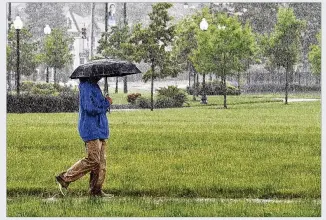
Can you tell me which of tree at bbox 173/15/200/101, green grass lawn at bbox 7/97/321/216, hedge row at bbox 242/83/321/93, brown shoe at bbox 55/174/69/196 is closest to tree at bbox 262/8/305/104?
hedge row at bbox 242/83/321/93

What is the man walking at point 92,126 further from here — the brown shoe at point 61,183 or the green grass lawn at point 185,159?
the green grass lawn at point 185,159

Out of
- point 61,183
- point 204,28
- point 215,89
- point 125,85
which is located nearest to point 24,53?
point 125,85

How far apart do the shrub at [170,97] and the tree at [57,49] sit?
6.36ft

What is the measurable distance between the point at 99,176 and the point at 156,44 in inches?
214

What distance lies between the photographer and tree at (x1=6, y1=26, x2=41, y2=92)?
17.4 meters

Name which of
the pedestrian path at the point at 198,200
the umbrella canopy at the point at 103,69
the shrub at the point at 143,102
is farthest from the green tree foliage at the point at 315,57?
the umbrella canopy at the point at 103,69

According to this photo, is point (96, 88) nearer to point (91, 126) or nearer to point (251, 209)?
point (91, 126)

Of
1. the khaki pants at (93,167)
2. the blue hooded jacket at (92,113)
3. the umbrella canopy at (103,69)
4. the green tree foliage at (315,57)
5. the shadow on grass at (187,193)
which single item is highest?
the green tree foliage at (315,57)

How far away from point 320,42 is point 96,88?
5.40 m

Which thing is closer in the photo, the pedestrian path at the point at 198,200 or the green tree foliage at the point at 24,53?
the pedestrian path at the point at 198,200

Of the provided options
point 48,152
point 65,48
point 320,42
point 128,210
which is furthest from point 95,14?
point 128,210

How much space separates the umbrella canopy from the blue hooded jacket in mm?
159

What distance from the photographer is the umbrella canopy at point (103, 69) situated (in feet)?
43.7
